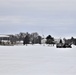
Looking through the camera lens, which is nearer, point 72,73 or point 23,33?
point 72,73

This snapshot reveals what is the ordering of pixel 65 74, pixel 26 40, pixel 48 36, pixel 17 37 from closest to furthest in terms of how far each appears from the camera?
pixel 65 74 < pixel 26 40 < pixel 48 36 < pixel 17 37

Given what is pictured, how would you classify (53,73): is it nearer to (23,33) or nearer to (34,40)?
(34,40)

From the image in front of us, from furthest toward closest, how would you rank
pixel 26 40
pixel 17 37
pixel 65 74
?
pixel 17 37 → pixel 26 40 → pixel 65 74

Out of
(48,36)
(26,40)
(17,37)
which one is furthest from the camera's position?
(17,37)

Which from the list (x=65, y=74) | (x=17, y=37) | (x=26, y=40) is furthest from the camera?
(x=17, y=37)

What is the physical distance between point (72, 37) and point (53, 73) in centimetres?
17999

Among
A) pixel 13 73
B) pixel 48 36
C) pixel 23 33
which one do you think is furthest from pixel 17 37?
pixel 13 73

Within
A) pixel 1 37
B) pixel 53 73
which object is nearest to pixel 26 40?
pixel 1 37

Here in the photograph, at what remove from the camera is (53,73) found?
12672 millimetres

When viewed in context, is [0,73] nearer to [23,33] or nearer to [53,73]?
[53,73]

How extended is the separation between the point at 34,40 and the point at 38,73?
6434 inches

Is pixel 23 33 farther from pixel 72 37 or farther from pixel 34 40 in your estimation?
pixel 72 37

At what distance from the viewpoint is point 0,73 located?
40.9 feet

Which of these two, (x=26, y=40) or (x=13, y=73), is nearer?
(x=13, y=73)
